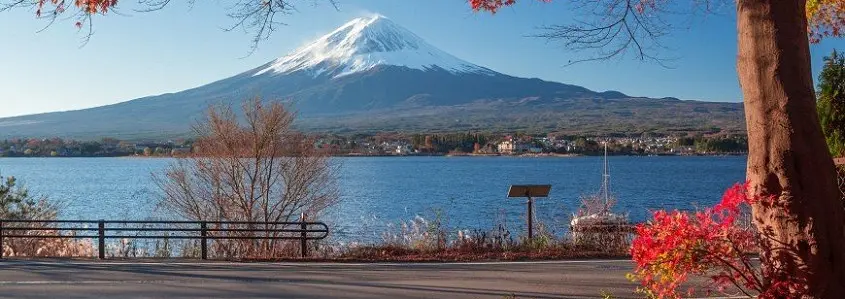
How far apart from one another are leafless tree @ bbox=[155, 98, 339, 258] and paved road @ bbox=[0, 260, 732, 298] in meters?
9.86

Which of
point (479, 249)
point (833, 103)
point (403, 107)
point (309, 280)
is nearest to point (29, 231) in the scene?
point (309, 280)

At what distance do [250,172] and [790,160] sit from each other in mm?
20884

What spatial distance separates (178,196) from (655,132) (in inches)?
4620

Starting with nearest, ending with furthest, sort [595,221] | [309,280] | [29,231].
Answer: [309,280], [29,231], [595,221]

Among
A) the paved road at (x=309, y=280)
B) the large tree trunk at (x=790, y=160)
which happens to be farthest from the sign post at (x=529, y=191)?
the large tree trunk at (x=790, y=160)

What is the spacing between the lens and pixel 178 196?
26062mm

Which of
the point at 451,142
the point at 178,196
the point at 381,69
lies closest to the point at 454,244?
the point at 178,196

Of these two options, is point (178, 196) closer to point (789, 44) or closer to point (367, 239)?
point (367, 239)

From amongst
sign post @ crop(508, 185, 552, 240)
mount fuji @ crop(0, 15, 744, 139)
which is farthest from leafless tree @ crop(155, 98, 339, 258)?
mount fuji @ crop(0, 15, 744, 139)

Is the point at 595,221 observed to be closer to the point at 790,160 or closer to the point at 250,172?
the point at 250,172

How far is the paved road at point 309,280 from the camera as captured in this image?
1141cm

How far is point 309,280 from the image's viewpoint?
1279cm

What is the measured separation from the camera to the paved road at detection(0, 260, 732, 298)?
11.4 meters

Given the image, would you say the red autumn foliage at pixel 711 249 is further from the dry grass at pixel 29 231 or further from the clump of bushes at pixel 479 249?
the dry grass at pixel 29 231
